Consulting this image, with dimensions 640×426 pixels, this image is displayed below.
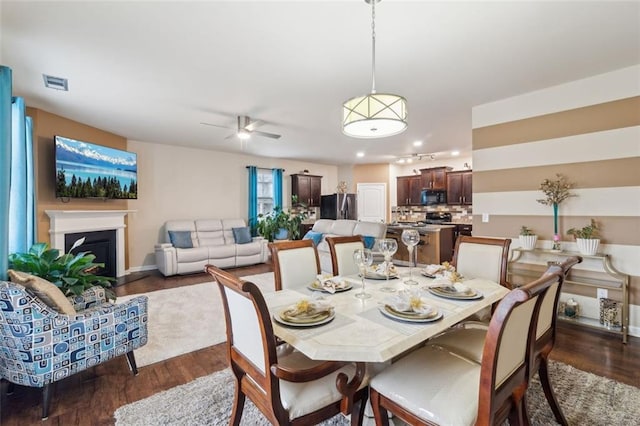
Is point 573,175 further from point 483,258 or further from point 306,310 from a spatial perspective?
point 306,310

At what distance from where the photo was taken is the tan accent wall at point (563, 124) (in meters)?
2.89

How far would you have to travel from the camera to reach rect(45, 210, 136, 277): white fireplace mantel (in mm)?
4051

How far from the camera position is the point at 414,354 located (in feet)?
5.18

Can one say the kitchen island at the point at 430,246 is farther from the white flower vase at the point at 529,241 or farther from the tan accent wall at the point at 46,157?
the tan accent wall at the point at 46,157

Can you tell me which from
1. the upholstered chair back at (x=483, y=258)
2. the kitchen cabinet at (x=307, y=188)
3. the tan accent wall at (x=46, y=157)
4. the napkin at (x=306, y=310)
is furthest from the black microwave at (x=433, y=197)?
the tan accent wall at (x=46, y=157)

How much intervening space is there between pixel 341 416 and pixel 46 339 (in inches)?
73.9

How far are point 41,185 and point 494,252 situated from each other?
5619 mm

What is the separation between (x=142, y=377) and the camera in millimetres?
2275

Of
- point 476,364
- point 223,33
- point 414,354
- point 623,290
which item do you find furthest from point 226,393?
point 623,290

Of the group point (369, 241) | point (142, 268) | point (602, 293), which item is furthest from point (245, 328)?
point (142, 268)

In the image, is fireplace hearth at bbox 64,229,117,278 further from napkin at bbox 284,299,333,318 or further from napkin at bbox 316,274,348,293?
napkin at bbox 284,299,333,318

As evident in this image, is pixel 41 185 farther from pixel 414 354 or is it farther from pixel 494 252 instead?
pixel 494 252

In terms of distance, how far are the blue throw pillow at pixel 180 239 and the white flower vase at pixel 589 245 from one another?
238 inches

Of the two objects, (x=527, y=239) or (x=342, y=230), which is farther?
(x=342, y=230)
